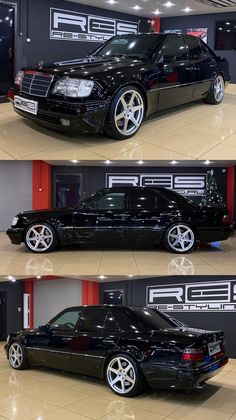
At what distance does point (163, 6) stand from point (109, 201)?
3487 mm

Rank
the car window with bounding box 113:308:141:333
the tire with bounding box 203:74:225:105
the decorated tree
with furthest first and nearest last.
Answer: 1. the decorated tree
2. the tire with bounding box 203:74:225:105
3. the car window with bounding box 113:308:141:333

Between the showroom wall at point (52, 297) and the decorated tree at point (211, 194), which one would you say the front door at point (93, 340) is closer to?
the decorated tree at point (211, 194)

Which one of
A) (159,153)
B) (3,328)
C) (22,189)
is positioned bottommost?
(3,328)

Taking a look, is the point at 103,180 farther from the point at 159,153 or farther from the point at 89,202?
the point at 159,153

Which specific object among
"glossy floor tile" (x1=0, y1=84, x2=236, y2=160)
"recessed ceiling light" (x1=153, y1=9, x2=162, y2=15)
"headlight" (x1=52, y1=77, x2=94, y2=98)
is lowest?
"glossy floor tile" (x1=0, y1=84, x2=236, y2=160)

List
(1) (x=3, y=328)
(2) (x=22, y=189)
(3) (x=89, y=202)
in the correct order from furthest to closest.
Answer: (1) (x=3, y=328)
(2) (x=22, y=189)
(3) (x=89, y=202)

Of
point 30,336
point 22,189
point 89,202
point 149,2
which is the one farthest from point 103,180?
point 30,336

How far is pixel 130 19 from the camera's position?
742cm

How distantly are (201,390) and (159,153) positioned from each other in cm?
251

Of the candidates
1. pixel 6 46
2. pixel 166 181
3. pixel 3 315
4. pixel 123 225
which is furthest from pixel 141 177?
pixel 3 315

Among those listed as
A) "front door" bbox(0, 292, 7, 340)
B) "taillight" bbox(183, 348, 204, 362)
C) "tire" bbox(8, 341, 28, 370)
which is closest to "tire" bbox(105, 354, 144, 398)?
"taillight" bbox(183, 348, 204, 362)

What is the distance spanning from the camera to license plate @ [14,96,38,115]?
4887 mm

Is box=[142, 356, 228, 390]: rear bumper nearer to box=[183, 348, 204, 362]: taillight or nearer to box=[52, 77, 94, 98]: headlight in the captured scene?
box=[183, 348, 204, 362]: taillight

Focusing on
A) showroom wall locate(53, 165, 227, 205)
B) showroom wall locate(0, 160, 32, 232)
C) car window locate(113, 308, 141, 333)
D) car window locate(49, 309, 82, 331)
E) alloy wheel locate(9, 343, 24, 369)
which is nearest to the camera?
car window locate(113, 308, 141, 333)
